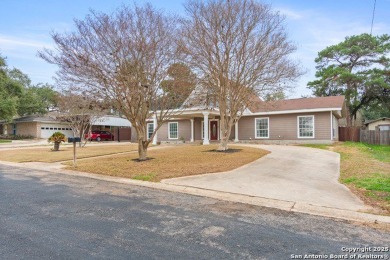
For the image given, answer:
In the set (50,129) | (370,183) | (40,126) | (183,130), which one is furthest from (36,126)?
(370,183)


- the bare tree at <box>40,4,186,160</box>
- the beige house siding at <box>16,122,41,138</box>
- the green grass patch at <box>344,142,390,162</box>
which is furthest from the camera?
the beige house siding at <box>16,122,41,138</box>

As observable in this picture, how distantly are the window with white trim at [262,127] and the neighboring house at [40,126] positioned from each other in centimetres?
2230

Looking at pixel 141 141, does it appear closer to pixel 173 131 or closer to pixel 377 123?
pixel 173 131

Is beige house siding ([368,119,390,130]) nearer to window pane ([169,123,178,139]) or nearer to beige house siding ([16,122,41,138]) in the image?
window pane ([169,123,178,139])

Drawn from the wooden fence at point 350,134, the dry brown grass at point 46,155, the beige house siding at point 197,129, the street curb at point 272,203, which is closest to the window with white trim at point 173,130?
the beige house siding at point 197,129

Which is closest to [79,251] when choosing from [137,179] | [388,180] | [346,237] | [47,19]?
[346,237]

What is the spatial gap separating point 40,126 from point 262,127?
106 feet

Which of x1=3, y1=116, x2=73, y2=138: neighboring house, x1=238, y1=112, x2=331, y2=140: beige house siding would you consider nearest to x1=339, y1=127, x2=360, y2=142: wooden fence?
x1=238, y1=112, x2=331, y2=140: beige house siding

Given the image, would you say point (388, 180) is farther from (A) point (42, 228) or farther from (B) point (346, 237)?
(A) point (42, 228)

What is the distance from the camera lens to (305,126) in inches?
888

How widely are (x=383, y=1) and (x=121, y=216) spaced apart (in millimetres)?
11429

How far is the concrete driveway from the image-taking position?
6.31m

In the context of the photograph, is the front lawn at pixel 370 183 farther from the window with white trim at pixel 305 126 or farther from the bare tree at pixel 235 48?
the window with white trim at pixel 305 126

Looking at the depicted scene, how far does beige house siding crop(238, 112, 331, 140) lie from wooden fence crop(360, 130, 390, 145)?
22.4ft
